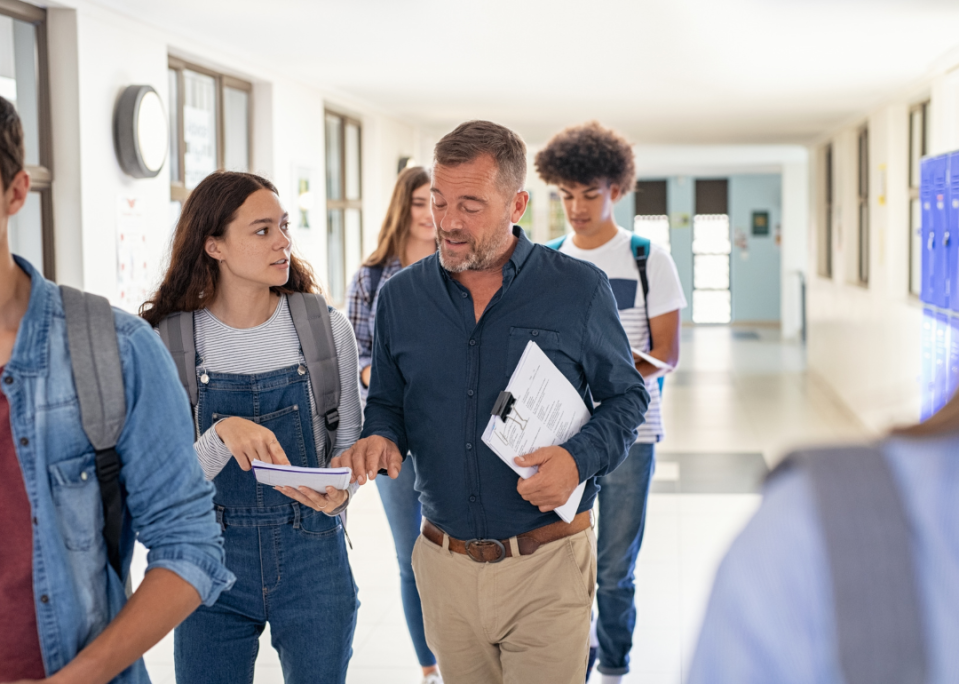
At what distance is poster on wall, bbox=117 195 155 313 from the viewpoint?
4.82 m

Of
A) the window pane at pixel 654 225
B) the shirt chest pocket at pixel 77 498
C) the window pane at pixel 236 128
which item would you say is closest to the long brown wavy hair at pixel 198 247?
the shirt chest pocket at pixel 77 498

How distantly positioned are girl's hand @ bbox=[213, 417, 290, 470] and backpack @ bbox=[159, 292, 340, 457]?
192mm

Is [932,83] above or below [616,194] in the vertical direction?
above

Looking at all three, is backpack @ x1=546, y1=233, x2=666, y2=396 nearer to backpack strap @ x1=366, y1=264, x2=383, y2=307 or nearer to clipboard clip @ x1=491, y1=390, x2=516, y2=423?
backpack strap @ x1=366, y1=264, x2=383, y2=307

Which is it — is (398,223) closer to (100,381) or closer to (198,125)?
(100,381)

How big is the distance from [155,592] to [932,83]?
23.4ft

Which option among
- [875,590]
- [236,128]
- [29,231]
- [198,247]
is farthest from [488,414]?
[236,128]

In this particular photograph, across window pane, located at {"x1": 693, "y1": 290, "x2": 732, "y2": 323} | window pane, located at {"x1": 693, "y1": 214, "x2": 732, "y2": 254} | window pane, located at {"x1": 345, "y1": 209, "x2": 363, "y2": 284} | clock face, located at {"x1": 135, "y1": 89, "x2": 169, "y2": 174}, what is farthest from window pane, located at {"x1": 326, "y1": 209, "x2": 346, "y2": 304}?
window pane, located at {"x1": 693, "y1": 290, "x2": 732, "y2": 323}

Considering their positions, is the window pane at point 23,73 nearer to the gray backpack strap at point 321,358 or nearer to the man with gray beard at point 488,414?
the gray backpack strap at point 321,358

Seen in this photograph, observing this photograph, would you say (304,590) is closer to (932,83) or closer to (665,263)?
(665,263)

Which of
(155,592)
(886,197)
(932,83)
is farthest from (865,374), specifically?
(155,592)

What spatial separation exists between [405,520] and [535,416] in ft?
3.97

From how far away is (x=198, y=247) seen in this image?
2047 mm

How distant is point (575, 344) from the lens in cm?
196
